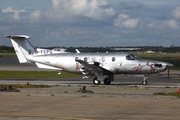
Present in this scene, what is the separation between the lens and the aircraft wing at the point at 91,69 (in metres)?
34.2

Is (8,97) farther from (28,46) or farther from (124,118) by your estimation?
(28,46)

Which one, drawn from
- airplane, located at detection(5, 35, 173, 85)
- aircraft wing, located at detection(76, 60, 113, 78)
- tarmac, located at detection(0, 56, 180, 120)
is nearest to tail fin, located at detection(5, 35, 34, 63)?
airplane, located at detection(5, 35, 173, 85)

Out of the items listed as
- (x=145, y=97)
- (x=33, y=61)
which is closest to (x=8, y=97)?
(x=145, y=97)

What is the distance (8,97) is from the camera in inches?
842

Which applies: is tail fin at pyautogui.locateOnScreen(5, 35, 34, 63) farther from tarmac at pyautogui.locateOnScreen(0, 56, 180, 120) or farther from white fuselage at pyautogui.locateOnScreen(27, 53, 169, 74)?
tarmac at pyautogui.locateOnScreen(0, 56, 180, 120)

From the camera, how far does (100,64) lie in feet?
115

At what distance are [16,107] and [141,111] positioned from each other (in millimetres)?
5094

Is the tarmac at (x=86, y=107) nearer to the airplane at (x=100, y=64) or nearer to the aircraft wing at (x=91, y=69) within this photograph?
the aircraft wing at (x=91, y=69)

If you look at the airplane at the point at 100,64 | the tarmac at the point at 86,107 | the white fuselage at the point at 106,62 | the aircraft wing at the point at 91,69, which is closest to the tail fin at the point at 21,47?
the airplane at the point at 100,64

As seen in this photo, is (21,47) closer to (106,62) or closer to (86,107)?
(106,62)

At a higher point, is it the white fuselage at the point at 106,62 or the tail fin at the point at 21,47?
the tail fin at the point at 21,47

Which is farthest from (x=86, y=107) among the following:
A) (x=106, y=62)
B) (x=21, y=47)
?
(x=21, y=47)

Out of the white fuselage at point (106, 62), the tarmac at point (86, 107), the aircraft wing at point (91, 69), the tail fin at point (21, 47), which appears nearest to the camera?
the tarmac at point (86, 107)

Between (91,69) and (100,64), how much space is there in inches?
35.3
